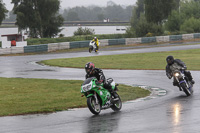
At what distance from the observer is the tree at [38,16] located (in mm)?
78062

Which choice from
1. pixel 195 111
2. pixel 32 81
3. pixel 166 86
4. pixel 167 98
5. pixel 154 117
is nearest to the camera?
pixel 154 117

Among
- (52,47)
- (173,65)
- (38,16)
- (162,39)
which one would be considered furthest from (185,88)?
(38,16)

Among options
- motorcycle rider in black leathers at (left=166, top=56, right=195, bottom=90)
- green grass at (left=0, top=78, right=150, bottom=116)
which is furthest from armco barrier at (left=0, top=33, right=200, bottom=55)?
motorcycle rider in black leathers at (left=166, top=56, right=195, bottom=90)

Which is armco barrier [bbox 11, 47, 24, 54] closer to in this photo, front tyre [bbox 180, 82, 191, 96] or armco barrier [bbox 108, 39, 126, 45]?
armco barrier [bbox 108, 39, 126, 45]

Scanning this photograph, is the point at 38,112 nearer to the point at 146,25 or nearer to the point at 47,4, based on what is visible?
the point at 146,25

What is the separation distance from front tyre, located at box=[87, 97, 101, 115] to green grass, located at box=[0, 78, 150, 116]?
1.55 meters

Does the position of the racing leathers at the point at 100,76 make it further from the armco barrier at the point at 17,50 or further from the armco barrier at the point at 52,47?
the armco barrier at the point at 52,47

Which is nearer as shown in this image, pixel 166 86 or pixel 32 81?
pixel 166 86

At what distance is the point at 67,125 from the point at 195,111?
413 cm

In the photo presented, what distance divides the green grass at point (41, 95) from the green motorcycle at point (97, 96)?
1561mm

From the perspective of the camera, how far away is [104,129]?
10695mm

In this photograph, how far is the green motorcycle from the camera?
12789 millimetres

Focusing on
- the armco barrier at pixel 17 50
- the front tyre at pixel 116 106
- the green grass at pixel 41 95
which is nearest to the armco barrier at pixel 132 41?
the armco barrier at pixel 17 50

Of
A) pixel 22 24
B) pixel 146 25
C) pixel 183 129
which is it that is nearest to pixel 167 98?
pixel 183 129
